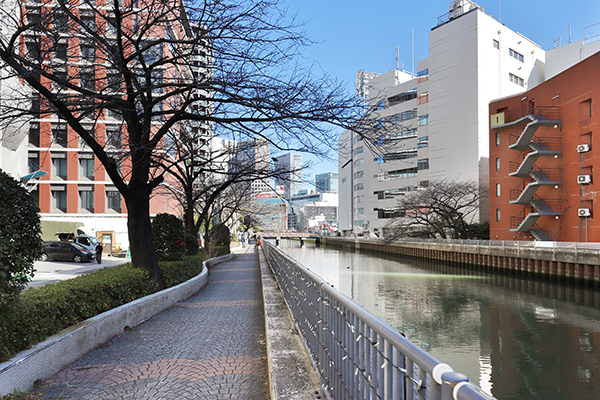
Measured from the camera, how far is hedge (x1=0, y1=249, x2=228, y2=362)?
473 cm

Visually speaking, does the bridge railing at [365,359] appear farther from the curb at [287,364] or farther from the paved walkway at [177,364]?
the paved walkway at [177,364]

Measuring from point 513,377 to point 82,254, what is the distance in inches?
1167

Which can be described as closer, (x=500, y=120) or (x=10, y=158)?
(x=10, y=158)

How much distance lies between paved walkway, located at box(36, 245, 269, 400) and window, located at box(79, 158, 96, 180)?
41686 mm

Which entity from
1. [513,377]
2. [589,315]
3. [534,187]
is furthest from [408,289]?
[534,187]

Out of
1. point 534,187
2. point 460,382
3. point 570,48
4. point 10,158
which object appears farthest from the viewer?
point 570,48

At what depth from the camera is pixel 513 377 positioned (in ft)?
35.1

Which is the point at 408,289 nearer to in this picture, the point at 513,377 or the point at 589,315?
the point at 589,315

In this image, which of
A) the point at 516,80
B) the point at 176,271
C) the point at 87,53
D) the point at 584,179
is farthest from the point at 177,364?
the point at 516,80

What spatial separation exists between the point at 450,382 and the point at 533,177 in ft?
128

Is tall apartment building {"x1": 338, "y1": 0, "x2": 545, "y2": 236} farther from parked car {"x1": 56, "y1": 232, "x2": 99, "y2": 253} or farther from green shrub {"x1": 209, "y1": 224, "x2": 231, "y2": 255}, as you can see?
parked car {"x1": 56, "y1": 232, "x2": 99, "y2": 253}

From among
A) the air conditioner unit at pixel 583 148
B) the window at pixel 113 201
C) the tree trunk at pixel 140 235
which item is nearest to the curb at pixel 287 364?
the tree trunk at pixel 140 235

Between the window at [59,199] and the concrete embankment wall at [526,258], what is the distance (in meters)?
39.8

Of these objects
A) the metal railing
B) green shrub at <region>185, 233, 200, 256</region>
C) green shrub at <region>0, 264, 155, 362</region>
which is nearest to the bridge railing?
green shrub at <region>0, 264, 155, 362</region>
